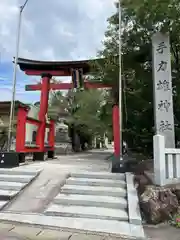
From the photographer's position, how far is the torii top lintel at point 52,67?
38.7 ft

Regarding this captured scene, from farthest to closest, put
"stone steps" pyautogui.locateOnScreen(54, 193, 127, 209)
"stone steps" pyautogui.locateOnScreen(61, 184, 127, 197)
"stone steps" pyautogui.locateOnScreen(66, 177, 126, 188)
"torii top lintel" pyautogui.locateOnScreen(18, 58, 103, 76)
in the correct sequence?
"torii top lintel" pyautogui.locateOnScreen(18, 58, 103, 76)
"stone steps" pyautogui.locateOnScreen(66, 177, 126, 188)
"stone steps" pyautogui.locateOnScreen(61, 184, 127, 197)
"stone steps" pyautogui.locateOnScreen(54, 193, 127, 209)

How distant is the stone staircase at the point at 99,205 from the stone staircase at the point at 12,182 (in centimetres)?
94

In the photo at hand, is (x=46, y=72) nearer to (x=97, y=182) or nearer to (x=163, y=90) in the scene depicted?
(x=163, y=90)

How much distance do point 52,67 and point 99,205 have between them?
877 cm

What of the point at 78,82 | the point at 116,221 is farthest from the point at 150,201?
the point at 78,82

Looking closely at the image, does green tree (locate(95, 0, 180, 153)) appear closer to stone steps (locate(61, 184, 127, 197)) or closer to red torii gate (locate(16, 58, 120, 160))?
red torii gate (locate(16, 58, 120, 160))

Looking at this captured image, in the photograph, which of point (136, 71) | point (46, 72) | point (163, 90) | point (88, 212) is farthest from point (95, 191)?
point (46, 72)

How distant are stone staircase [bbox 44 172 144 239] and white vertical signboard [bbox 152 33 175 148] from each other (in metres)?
1.40

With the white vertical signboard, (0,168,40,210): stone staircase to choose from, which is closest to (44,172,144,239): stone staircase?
(0,168,40,210): stone staircase

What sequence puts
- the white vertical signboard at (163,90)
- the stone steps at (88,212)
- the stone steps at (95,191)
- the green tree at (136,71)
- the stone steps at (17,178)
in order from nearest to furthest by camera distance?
the stone steps at (88,212), the stone steps at (95,191), the stone steps at (17,178), the white vertical signboard at (163,90), the green tree at (136,71)

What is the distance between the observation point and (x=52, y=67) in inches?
480

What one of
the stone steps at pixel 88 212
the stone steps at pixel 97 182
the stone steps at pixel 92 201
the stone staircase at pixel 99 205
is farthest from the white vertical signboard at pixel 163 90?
the stone steps at pixel 88 212

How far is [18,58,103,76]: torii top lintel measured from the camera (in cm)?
1179

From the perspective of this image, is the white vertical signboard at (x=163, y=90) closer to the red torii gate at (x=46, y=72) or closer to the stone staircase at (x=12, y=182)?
the stone staircase at (x=12, y=182)
